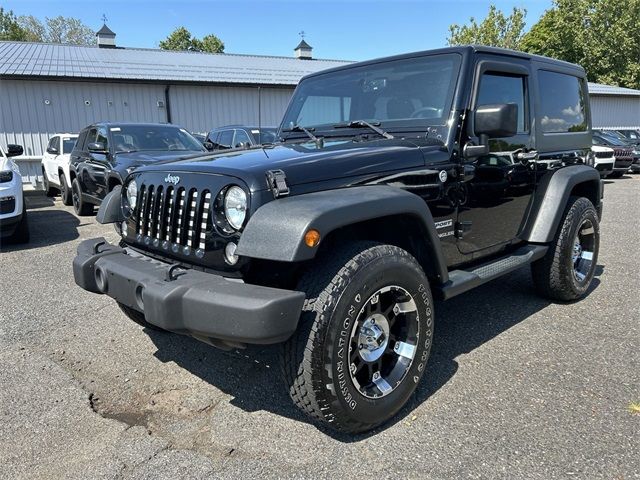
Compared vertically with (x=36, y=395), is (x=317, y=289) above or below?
above

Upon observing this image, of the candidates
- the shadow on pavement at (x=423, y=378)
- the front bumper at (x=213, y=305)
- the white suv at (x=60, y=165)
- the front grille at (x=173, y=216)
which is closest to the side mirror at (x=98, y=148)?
the white suv at (x=60, y=165)

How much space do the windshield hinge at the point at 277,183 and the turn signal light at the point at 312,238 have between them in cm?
33

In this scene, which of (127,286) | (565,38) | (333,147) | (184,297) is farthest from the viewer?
(565,38)

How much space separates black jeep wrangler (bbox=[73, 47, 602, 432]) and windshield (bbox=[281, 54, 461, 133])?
11 mm

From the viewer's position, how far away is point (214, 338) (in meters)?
2.29

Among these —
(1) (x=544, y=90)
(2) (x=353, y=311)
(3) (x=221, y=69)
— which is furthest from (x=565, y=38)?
(2) (x=353, y=311)

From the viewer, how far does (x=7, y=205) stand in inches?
264

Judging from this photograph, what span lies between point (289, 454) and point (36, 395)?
1673mm

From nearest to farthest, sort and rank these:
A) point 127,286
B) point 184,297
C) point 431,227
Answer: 1. point 184,297
2. point 127,286
3. point 431,227

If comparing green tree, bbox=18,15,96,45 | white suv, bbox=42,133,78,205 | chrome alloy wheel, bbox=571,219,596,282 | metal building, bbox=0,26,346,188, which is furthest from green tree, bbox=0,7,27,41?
chrome alloy wheel, bbox=571,219,596,282

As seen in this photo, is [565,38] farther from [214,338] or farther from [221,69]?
[214,338]

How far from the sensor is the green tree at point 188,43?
58.5 m

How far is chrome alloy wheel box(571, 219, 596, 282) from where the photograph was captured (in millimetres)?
4570

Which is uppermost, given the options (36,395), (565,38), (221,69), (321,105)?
(565,38)
